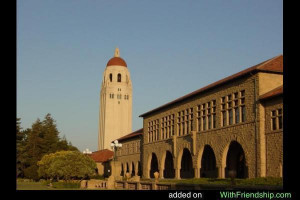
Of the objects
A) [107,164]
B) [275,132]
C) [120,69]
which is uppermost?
[120,69]

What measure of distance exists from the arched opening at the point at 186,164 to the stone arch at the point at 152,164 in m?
7.15

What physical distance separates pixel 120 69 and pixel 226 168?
77.4 m

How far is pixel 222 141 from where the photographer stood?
37.2 meters

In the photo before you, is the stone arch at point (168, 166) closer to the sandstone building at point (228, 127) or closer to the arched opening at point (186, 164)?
the sandstone building at point (228, 127)

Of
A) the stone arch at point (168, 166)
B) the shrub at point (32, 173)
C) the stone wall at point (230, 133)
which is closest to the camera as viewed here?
the stone wall at point (230, 133)

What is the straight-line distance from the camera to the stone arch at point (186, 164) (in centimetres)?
4745

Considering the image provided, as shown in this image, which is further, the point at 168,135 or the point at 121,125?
the point at 121,125

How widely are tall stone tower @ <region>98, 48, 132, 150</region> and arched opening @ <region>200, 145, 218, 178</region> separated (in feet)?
230

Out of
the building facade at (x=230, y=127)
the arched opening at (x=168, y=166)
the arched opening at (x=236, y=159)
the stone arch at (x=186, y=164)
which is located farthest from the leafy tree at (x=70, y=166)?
the arched opening at (x=236, y=159)

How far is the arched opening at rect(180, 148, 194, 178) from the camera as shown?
48.5m

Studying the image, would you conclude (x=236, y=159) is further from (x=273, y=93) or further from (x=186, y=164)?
(x=186, y=164)
